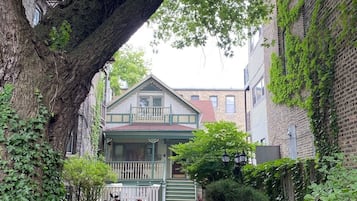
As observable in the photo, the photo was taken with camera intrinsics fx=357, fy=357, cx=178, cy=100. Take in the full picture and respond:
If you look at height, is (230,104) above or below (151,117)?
above

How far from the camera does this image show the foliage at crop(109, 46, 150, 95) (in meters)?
32.8

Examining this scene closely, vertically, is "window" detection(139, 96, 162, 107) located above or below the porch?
above

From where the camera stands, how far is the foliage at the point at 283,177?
7637mm

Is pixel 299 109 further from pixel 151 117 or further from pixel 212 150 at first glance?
pixel 151 117

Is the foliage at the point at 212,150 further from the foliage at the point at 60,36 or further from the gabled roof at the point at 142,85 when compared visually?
the foliage at the point at 60,36

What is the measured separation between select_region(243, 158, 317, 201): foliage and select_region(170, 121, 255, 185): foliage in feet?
9.43

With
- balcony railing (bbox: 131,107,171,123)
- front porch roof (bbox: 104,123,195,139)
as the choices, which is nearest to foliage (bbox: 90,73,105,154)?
front porch roof (bbox: 104,123,195,139)

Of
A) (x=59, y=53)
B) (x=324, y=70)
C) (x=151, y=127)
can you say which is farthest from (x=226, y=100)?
(x=59, y=53)

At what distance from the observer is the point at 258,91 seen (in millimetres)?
17719

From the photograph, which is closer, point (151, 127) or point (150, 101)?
point (151, 127)

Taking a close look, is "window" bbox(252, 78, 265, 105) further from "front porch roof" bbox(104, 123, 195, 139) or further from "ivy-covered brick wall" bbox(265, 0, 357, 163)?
"front porch roof" bbox(104, 123, 195, 139)

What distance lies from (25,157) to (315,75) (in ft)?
23.2

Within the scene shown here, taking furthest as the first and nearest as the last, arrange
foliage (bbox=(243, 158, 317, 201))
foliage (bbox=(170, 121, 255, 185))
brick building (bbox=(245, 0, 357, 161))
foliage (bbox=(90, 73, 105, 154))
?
foliage (bbox=(90, 73, 105, 154))
foliage (bbox=(170, 121, 255, 185))
foliage (bbox=(243, 158, 317, 201))
brick building (bbox=(245, 0, 357, 161))

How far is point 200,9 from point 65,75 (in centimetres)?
512
